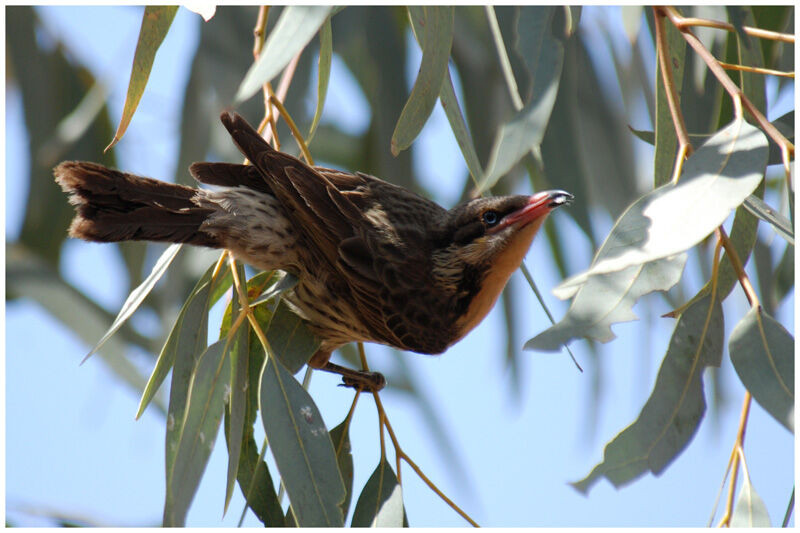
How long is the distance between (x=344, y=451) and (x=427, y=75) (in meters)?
0.82

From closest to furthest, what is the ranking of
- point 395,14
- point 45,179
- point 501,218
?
point 501,218 → point 395,14 → point 45,179

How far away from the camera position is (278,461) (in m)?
1.52

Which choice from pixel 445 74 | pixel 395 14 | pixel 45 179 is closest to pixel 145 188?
pixel 445 74

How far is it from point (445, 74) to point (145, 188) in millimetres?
732

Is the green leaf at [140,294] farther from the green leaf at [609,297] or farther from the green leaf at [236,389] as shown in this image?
the green leaf at [609,297]

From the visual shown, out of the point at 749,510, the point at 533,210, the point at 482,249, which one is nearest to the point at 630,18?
the point at 533,210

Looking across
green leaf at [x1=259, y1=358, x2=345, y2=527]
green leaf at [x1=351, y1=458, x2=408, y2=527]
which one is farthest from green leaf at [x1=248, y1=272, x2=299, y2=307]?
green leaf at [x1=351, y1=458, x2=408, y2=527]

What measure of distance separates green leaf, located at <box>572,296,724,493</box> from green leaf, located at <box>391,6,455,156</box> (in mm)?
597

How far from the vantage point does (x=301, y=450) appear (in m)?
1.57

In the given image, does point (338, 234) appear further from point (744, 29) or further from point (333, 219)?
point (744, 29)

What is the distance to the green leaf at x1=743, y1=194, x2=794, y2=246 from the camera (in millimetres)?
1438

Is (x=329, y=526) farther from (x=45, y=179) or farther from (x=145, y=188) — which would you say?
(x=45, y=179)

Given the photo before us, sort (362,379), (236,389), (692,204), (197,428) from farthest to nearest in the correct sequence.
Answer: (362,379), (236,389), (197,428), (692,204)

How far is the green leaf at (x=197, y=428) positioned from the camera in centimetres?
150
